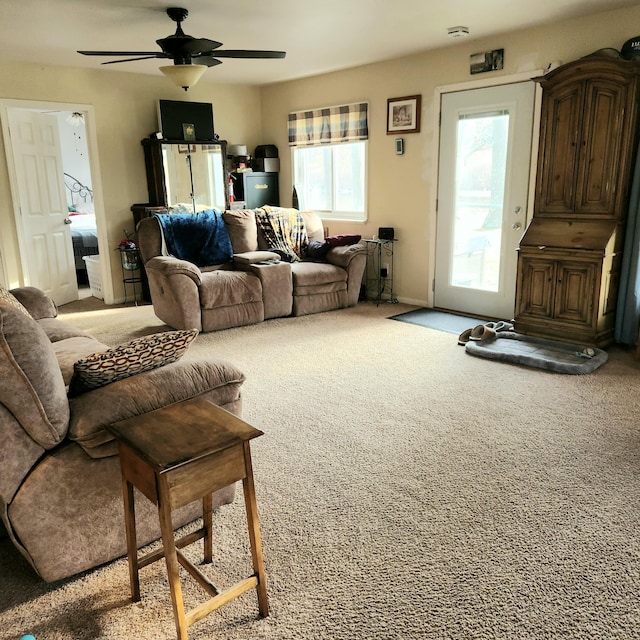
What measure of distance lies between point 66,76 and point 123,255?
1856 mm

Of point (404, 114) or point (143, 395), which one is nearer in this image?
point (143, 395)

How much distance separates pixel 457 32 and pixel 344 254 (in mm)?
2184

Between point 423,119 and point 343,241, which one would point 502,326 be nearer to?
point 343,241

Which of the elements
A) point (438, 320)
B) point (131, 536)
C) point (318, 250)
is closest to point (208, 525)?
point (131, 536)

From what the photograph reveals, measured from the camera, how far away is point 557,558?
1.95 meters

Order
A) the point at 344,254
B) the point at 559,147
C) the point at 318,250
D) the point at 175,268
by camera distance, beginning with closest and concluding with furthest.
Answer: the point at 559,147 → the point at 175,268 → the point at 344,254 → the point at 318,250

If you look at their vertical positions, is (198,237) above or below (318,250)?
above

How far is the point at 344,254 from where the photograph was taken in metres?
5.59

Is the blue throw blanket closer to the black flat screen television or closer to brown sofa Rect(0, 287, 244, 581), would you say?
the black flat screen television

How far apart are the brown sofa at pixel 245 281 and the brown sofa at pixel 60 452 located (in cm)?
280

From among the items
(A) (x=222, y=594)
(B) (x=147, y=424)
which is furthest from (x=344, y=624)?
(B) (x=147, y=424)

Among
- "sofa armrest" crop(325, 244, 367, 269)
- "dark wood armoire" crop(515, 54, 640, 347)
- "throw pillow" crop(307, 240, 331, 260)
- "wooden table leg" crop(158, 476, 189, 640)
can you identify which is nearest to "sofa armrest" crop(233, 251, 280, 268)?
"throw pillow" crop(307, 240, 331, 260)

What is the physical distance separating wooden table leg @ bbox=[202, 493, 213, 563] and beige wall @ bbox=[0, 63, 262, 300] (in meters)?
4.74

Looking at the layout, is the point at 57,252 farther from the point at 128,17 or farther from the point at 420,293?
the point at 420,293
